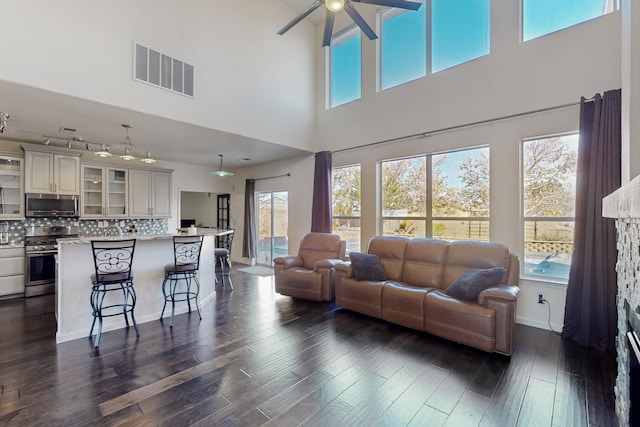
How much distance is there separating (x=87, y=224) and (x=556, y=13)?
27.4 feet

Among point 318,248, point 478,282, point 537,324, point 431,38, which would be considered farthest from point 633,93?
point 318,248

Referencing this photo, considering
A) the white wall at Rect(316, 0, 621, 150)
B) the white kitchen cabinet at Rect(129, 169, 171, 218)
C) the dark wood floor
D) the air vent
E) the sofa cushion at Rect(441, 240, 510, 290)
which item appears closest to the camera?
the dark wood floor

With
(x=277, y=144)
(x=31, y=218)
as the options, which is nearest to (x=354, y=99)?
(x=277, y=144)

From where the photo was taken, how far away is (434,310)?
3.09 meters

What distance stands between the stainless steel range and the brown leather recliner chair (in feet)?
12.8

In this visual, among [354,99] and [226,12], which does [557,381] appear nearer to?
[354,99]

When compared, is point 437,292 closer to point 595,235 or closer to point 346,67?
point 595,235

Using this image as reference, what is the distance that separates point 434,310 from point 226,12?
5.21 meters

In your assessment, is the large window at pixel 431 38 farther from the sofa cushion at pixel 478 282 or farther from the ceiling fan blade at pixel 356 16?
the sofa cushion at pixel 478 282

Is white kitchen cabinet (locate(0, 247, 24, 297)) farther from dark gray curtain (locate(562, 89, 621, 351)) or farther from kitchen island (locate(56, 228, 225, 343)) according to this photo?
dark gray curtain (locate(562, 89, 621, 351))

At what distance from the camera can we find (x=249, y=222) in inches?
294

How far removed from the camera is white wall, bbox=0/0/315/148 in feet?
9.55

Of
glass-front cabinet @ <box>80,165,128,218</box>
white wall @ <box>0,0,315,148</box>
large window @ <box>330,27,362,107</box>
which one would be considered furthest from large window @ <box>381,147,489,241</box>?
glass-front cabinet @ <box>80,165,128,218</box>

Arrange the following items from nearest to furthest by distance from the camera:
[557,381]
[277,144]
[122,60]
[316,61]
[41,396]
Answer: [41,396]
[557,381]
[122,60]
[277,144]
[316,61]
